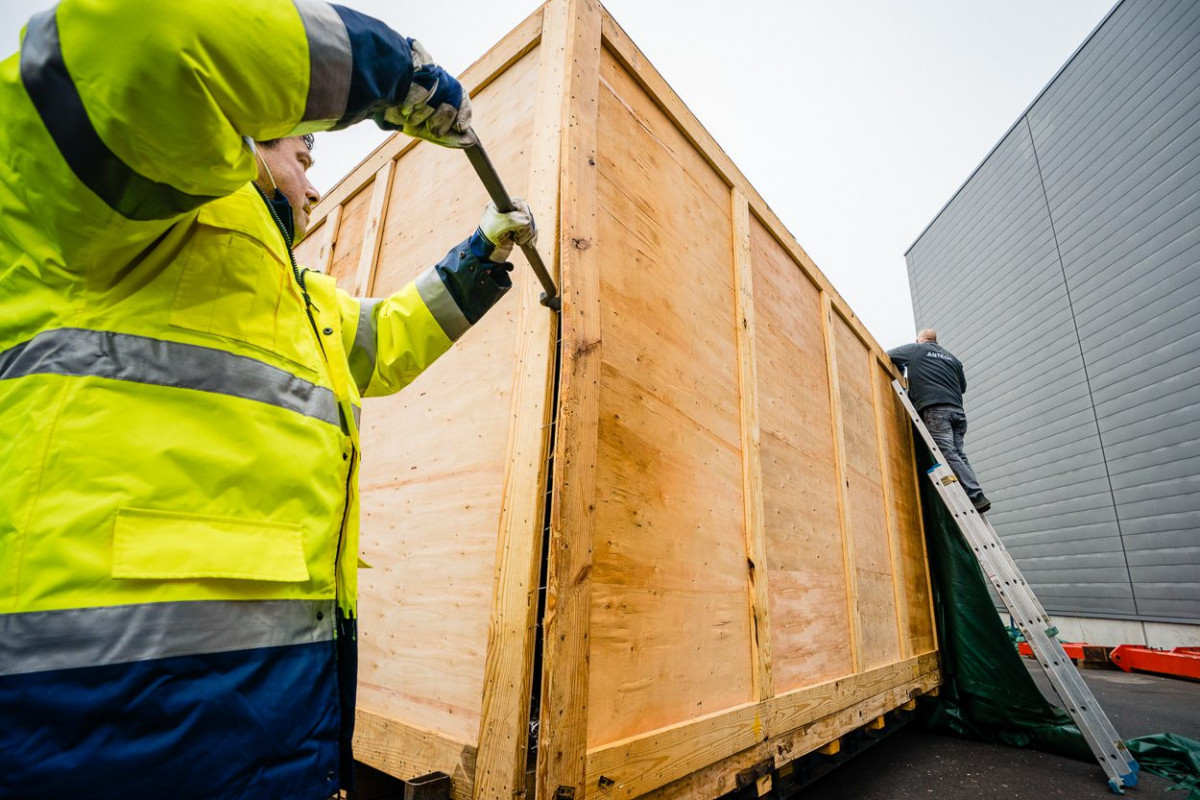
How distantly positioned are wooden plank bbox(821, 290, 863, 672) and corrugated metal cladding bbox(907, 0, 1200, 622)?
8.22 m

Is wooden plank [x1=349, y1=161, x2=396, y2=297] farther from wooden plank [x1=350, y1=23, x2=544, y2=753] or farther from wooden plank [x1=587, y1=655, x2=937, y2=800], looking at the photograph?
wooden plank [x1=587, y1=655, x2=937, y2=800]

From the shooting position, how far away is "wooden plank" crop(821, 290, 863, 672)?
10.6 feet

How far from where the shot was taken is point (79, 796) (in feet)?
2.34

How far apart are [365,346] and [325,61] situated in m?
0.87

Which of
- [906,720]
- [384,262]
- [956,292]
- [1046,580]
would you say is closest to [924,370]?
[906,720]

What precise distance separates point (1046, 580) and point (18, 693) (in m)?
13.7

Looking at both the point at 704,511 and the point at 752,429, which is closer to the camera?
the point at 704,511

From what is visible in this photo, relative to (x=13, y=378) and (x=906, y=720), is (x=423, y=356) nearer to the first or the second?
(x=13, y=378)

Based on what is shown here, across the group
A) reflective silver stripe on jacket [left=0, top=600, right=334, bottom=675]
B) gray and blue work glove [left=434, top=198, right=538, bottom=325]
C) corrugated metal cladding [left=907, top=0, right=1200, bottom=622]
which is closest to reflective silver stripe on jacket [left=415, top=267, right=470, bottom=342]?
gray and blue work glove [left=434, top=198, right=538, bottom=325]

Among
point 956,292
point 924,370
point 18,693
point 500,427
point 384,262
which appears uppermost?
point 956,292

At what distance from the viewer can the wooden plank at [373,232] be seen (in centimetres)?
268

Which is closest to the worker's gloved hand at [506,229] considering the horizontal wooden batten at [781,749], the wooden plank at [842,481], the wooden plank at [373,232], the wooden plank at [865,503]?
the wooden plank at [373,232]

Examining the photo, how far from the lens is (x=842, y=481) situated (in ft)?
11.6

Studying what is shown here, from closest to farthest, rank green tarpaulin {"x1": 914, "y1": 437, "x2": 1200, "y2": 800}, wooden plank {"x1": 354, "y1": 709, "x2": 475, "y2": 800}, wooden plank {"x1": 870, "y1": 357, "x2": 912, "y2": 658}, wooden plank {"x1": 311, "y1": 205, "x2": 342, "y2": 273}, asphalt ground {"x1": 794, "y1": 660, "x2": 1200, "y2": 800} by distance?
wooden plank {"x1": 354, "y1": 709, "x2": 475, "y2": 800} → wooden plank {"x1": 311, "y1": 205, "x2": 342, "y2": 273} → asphalt ground {"x1": 794, "y1": 660, "x2": 1200, "y2": 800} → wooden plank {"x1": 870, "y1": 357, "x2": 912, "y2": 658} → green tarpaulin {"x1": 914, "y1": 437, "x2": 1200, "y2": 800}
